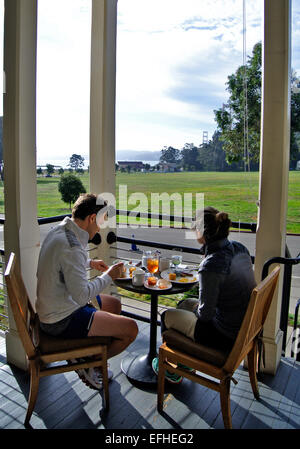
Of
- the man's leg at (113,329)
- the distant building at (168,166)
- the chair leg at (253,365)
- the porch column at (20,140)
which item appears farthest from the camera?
the distant building at (168,166)

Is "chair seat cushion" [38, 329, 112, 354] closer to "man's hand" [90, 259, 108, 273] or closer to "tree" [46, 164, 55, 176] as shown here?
"man's hand" [90, 259, 108, 273]

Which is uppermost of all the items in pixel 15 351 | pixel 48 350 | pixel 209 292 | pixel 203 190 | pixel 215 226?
pixel 203 190

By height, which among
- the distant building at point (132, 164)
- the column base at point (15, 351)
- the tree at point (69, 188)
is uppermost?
the distant building at point (132, 164)

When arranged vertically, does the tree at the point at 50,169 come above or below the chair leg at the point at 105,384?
above

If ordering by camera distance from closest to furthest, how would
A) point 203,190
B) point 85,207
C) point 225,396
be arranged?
point 225,396 → point 85,207 → point 203,190

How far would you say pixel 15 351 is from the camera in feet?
7.61

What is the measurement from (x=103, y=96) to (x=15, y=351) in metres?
2.10

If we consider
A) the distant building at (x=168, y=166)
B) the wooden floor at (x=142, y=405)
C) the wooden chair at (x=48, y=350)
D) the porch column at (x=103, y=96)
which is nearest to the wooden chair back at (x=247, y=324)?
the wooden floor at (x=142, y=405)

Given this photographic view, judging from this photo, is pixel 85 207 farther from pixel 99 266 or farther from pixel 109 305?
pixel 109 305

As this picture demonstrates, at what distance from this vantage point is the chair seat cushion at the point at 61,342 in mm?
1764

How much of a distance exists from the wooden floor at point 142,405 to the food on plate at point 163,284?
680 mm

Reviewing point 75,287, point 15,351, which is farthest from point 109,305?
point 15,351

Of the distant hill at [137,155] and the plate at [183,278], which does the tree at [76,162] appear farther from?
the plate at [183,278]

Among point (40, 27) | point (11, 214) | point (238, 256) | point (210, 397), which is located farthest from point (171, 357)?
point (40, 27)
